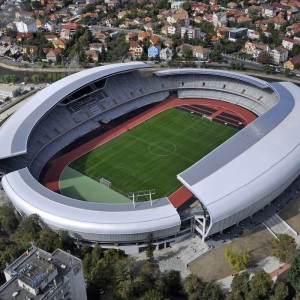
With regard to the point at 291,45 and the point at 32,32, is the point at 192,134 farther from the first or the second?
the point at 32,32

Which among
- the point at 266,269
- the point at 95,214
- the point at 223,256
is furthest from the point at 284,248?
the point at 95,214

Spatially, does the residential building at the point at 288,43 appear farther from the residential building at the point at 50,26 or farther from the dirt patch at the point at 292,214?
the residential building at the point at 50,26

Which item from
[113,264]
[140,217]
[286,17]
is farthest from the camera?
[286,17]

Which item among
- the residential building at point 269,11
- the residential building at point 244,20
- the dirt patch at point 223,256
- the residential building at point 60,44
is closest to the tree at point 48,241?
the dirt patch at point 223,256

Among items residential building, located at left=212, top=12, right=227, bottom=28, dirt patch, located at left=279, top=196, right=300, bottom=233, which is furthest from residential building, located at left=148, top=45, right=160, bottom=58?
dirt patch, located at left=279, top=196, right=300, bottom=233

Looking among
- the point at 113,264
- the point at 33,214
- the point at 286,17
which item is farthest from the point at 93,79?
the point at 286,17

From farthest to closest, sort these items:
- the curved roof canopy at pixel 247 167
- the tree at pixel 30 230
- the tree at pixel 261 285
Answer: the curved roof canopy at pixel 247 167, the tree at pixel 30 230, the tree at pixel 261 285
